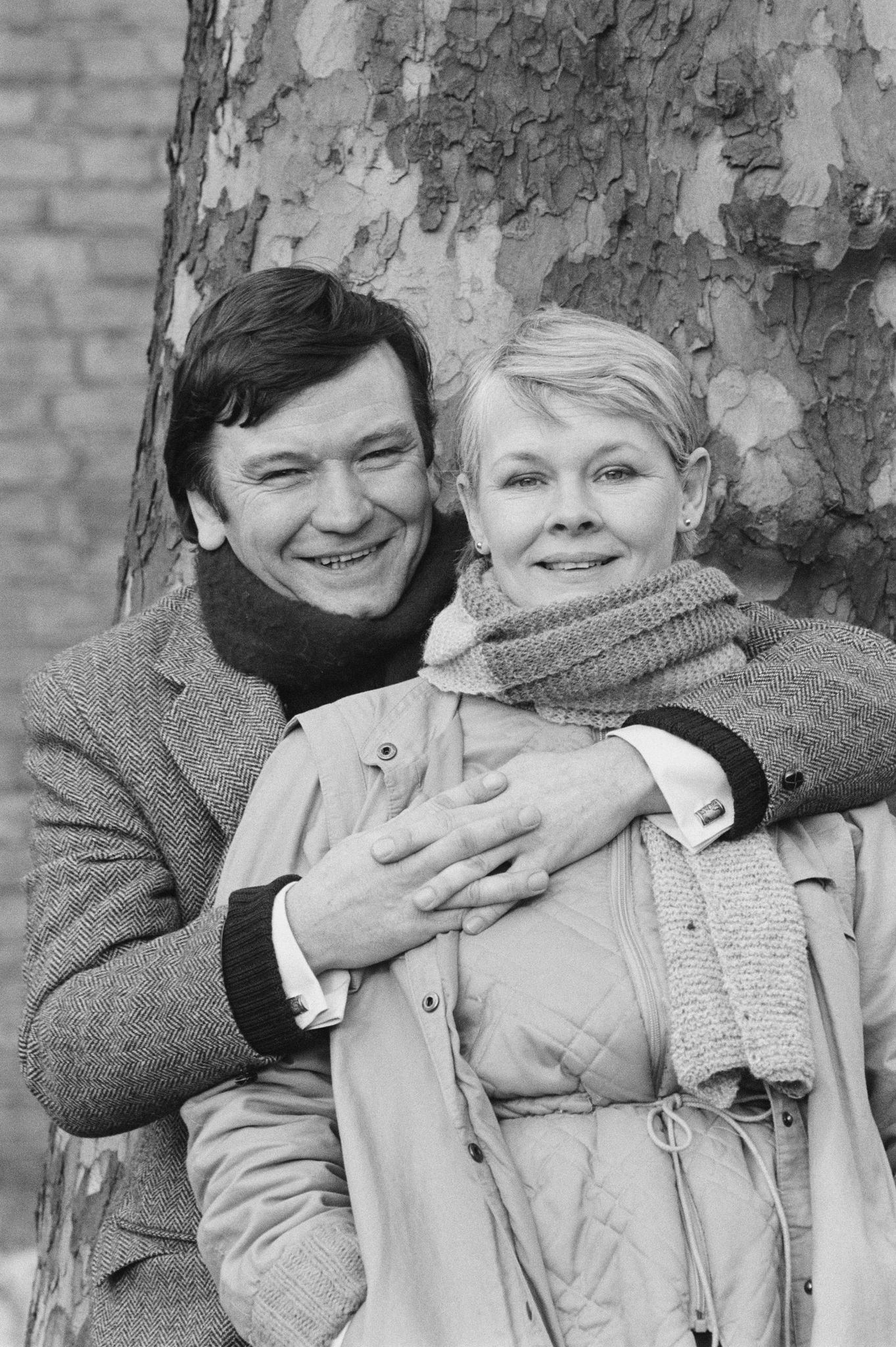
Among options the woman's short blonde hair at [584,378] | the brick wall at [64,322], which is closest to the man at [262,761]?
the woman's short blonde hair at [584,378]

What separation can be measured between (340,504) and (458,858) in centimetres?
71

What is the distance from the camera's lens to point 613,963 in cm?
206

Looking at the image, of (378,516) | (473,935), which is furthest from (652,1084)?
(378,516)

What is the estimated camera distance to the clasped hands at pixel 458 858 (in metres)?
2.13

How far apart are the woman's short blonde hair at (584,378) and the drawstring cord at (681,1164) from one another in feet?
2.86

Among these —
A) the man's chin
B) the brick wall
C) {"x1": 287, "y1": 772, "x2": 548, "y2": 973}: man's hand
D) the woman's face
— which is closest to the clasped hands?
{"x1": 287, "y1": 772, "x2": 548, "y2": 973}: man's hand

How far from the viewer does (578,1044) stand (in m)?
2.02

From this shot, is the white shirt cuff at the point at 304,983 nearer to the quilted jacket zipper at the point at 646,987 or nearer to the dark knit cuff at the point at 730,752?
the quilted jacket zipper at the point at 646,987

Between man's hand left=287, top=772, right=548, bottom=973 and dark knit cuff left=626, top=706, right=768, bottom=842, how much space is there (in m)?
0.22

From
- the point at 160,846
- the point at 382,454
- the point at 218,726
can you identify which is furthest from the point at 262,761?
the point at 382,454

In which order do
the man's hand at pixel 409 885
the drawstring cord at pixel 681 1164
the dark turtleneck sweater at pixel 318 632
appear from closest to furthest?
the drawstring cord at pixel 681 1164
the man's hand at pixel 409 885
the dark turtleneck sweater at pixel 318 632

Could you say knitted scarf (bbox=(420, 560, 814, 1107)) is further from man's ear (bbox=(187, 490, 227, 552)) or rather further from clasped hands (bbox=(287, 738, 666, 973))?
man's ear (bbox=(187, 490, 227, 552))

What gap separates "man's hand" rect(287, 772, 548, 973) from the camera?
6.98 feet

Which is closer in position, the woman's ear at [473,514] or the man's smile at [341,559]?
the woman's ear at [473,514]
